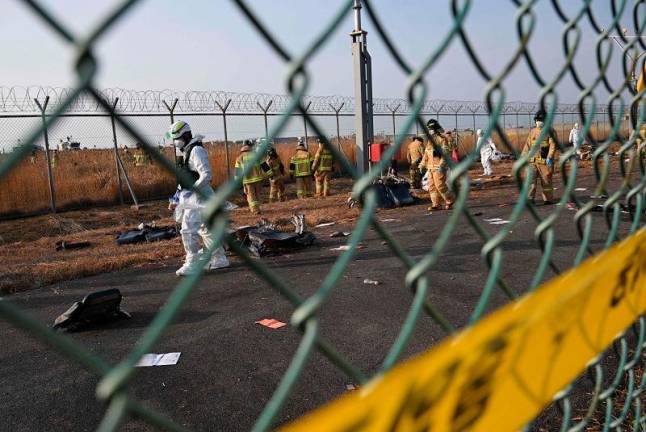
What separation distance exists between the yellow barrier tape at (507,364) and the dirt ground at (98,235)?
6.49 metres

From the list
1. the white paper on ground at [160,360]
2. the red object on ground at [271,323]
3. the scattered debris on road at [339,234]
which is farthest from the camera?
the scattered debris on road at [339,234]

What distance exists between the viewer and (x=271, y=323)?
446 centimetres

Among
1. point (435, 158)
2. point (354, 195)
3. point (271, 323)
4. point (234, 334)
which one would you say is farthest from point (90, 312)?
point (435, 158)

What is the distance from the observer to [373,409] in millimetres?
665

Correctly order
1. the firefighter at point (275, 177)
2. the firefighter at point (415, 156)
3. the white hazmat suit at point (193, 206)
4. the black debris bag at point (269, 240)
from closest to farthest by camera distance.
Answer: the white hazmat suit at point (193, 206)
the black debris bag at point (269, 240)
the firefighter at point (415, 156)
the firefighter at point (275, 177)

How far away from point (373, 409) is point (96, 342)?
4.23 metres

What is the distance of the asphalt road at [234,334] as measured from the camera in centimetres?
318

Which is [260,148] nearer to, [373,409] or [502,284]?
[373,409]

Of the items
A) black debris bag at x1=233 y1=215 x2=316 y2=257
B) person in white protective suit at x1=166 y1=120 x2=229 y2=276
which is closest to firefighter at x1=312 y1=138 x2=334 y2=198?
black debris bag at x1=233 y1=215 x2=316 y2=257

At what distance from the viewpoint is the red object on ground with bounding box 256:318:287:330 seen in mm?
4387

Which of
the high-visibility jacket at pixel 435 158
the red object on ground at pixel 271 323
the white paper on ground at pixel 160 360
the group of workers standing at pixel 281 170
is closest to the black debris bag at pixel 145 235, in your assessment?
the group of workers standing at pixel 281 170

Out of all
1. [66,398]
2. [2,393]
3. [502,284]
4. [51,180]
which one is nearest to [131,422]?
[66,398]

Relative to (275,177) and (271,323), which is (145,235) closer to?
(271,323)

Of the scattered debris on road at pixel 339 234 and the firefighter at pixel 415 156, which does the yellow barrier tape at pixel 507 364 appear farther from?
the firefighter at pixel 415 156
